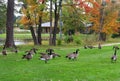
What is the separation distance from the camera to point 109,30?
56094mm

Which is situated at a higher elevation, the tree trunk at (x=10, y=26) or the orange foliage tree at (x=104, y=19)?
the tree trunk at (x=10, y=26)

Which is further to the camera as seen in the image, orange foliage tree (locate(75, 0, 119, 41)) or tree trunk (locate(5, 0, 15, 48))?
orange foliage tree (locate(75, 0, 119, 41))

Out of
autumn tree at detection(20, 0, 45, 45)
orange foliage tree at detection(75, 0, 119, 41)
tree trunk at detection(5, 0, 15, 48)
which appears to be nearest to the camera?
tree trunk at detection(5, 0, 15, 48)

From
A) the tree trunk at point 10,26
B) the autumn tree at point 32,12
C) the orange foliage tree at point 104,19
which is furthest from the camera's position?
the orange foliage tree at point 104,19

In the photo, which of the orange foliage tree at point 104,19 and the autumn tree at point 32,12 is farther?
the orange foliage tree at point 104,19

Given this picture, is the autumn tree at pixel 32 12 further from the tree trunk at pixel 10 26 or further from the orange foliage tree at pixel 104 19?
the orange foliage tree at pixel 104 19

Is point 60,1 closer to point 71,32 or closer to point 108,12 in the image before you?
point 108,12

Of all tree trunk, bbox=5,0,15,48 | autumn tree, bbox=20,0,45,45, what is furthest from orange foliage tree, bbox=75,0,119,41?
tree trunk, bbox=5,0,15,48

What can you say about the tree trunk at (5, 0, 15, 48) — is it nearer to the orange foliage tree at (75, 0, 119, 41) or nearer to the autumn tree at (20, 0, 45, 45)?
the autumn tree at (20, 0, 45, 45)

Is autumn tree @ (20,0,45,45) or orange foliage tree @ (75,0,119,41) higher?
autumn tree @ (20,0,45,45)

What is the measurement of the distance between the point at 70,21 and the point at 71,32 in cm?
674

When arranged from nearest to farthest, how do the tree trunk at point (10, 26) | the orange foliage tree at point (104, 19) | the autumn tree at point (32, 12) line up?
1. the tree trunk at point (10, 26)
2. the autumn tree at point (32, 12)
3. the orange foliage tree at point (104, 19)

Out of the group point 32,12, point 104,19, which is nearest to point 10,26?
point 32,12

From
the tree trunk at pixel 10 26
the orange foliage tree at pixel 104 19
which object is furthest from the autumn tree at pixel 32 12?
the orange foliage tree at pixel 104 19
